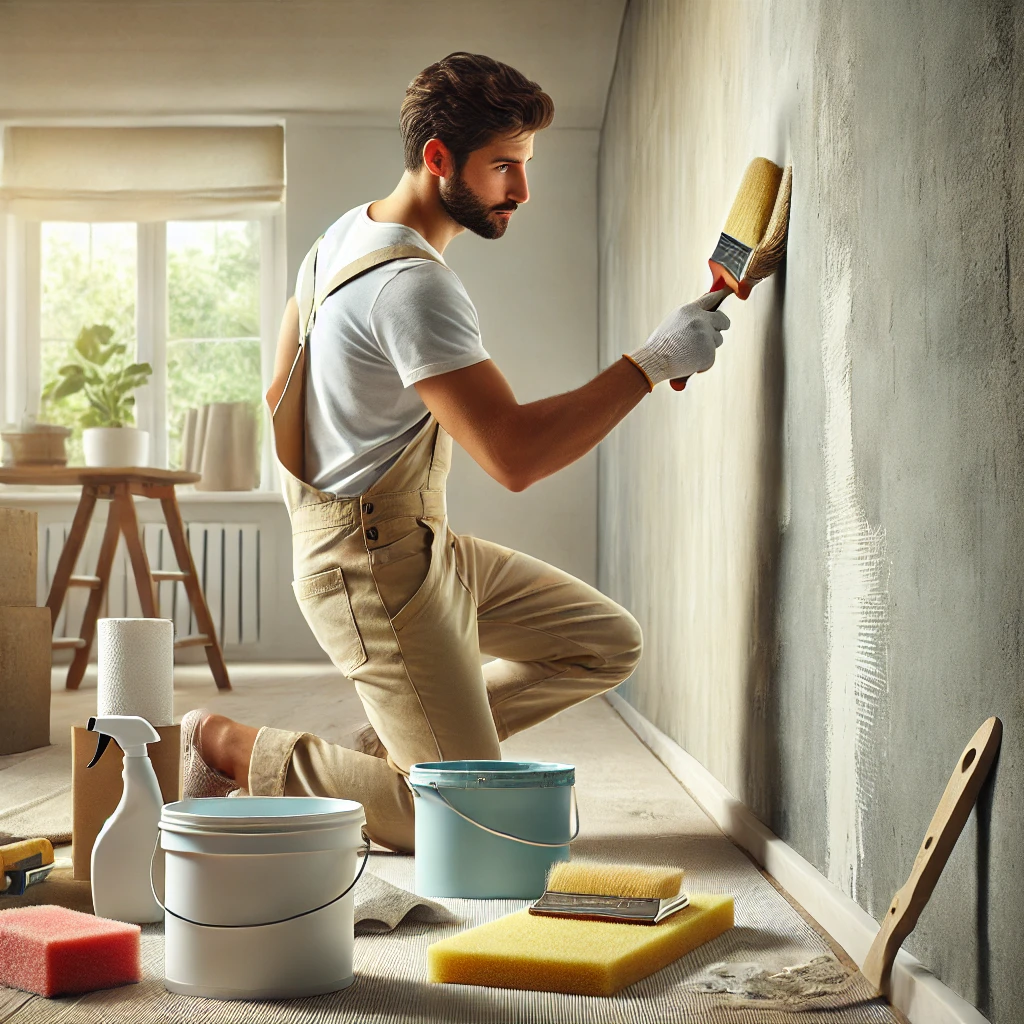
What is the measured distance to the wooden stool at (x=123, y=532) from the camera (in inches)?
163

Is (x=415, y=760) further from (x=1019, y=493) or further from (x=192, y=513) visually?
(x=192, y=513)

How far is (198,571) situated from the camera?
5.28 meters

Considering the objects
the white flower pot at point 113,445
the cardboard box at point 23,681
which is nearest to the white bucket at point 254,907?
the cardboard box at point 23,681

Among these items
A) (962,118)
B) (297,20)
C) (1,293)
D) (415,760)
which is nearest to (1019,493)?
(962,118)

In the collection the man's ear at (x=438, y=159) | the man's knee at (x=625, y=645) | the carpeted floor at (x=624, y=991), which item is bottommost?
the carpeted floor at (x=624, y=991)

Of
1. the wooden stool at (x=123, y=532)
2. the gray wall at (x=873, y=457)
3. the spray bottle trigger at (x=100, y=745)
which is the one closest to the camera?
the gray wall at (x=873, y=457)

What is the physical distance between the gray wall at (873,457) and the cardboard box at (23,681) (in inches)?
63.8

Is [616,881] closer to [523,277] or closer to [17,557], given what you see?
[17,557]

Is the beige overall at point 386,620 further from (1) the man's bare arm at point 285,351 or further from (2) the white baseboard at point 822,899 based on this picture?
(2) the white baseboard at point 822,899

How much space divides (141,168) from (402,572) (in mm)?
4446

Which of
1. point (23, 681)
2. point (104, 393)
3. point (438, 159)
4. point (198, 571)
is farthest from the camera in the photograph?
point (198, 571)

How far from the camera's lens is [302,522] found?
70.1 inches

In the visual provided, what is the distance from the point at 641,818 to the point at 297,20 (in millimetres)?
3656

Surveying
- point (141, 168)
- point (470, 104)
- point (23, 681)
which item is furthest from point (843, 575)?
point (141, 168)
